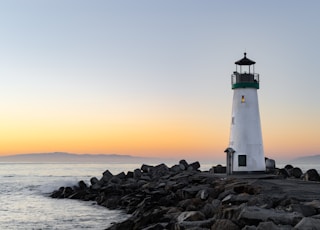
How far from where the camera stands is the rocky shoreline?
33.9 feet

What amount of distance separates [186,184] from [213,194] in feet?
15.5

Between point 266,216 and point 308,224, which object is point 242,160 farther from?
point 308,224

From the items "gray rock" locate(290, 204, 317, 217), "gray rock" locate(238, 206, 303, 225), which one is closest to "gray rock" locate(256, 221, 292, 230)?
"gray rock" locate(238, 206, 303, 225)

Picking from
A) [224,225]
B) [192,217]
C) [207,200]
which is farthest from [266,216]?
[207,200]

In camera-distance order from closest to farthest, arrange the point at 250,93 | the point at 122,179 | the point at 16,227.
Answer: the point at 16,227, the point at 250,93, the point at 122,179

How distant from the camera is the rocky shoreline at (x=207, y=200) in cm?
1034

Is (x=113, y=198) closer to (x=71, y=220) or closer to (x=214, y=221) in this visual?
(x=71, y=220)

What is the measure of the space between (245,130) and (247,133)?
18 centimetres

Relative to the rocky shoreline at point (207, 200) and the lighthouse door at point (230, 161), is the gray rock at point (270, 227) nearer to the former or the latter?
the rocky shoreline at point (207, 200)

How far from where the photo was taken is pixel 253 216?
10367 millimetres

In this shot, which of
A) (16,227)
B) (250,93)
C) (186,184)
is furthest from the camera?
(250,93)

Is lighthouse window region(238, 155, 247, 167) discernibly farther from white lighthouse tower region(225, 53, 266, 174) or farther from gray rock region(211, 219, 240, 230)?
gray rock region(211, 219, 240, 230)

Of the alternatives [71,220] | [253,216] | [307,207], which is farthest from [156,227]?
[71,220]

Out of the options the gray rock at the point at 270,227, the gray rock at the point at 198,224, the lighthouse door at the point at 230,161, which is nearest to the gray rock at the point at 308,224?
the gray rock at the point at 270,227
